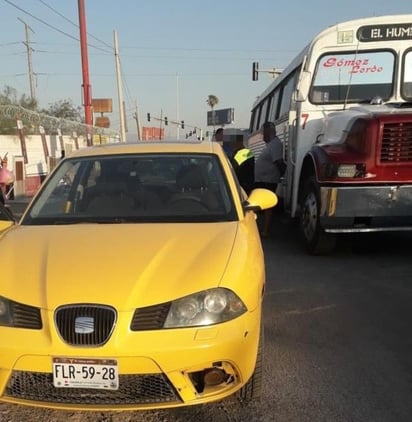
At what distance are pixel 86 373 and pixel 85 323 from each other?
244 millimetres

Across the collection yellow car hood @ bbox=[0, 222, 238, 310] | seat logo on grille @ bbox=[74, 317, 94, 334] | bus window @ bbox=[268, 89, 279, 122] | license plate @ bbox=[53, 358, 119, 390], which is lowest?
license plate @ bbox=[53, 358, 119, 390]

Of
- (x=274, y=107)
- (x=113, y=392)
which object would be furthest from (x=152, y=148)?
(x=274, y=107)

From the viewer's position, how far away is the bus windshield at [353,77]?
7617 mm

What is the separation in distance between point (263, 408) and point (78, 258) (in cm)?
140

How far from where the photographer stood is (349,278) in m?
6.18

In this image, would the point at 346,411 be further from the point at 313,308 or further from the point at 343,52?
the point at 343,52

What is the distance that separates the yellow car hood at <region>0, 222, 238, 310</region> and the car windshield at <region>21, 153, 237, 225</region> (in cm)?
25

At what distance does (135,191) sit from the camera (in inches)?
167

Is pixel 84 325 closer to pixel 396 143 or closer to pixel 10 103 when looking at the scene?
pixel 396 143

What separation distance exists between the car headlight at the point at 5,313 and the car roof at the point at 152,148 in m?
1.93

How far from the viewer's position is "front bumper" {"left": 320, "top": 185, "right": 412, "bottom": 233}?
642 cm

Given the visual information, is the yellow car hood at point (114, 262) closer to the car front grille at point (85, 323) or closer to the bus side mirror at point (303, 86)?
the car front grille at point (85, 323)

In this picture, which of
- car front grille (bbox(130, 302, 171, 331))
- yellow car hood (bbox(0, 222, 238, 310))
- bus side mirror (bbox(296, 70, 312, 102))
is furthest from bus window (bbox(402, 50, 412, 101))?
car front grille (bbox(130, 302, 171, 331))

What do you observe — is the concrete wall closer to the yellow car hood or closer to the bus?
the bus
